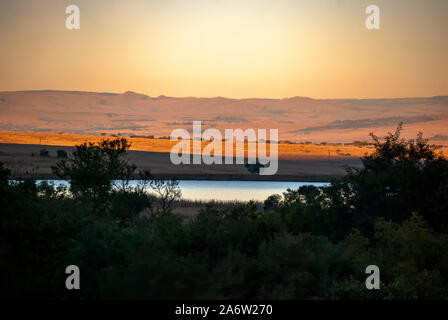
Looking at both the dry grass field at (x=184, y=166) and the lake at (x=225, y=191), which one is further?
the dry grass field at (x=184, y=166)

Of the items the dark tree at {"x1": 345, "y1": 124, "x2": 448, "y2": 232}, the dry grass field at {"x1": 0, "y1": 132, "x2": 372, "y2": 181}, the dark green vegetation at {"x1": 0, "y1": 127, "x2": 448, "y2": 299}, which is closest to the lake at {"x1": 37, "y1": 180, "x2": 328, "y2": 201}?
the dry grass field at {"x1": 0, "y1": 132, "x2": 372, "y2": 181}

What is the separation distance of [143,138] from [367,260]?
166 m

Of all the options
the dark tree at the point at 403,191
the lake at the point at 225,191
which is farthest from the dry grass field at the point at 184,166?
the dark tree at the point at 403,191

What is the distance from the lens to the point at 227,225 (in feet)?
60.8

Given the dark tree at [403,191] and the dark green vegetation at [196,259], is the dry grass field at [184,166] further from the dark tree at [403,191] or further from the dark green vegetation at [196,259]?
the dark green vegetation at [196,259]

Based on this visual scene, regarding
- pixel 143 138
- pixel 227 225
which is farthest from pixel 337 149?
pixel 227 225

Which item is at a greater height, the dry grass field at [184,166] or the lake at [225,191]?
the dry grass field at [184,166]

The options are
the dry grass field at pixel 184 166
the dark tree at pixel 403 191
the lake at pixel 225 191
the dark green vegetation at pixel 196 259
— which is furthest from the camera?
the dry grass field at pixel 184 166

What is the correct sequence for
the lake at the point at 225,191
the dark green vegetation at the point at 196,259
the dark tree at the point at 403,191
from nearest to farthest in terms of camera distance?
the dark green vegetation at the point at 196,259
the dark tree at the point at 403,191
the lake at the point at 225,191

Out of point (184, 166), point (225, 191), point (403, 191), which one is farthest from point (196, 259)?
point (184, 166)

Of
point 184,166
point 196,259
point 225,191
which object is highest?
point 196,259

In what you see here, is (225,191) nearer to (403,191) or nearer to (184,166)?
(184,166)

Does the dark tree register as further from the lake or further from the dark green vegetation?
the lake
